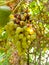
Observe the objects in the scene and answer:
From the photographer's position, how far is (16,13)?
62 cm

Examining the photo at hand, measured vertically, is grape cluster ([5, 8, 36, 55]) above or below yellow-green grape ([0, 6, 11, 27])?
below

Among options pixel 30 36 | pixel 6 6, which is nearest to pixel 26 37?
pixel 30 36

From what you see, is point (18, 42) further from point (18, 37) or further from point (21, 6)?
point (21, 6)

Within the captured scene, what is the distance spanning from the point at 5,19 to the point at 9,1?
6 cm

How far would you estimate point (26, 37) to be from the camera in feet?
1.96

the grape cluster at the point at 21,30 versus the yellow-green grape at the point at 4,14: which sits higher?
the yellow-green grape at the point at 4,14

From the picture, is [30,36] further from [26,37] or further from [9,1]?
[9,1]

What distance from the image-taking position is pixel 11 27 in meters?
0.61

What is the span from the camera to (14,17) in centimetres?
62

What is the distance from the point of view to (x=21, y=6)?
0.65 m

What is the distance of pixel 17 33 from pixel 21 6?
0.32 feet

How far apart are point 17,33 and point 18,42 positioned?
26mm

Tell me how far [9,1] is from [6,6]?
25 mm

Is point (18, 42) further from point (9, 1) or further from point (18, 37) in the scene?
point (9, 1)
